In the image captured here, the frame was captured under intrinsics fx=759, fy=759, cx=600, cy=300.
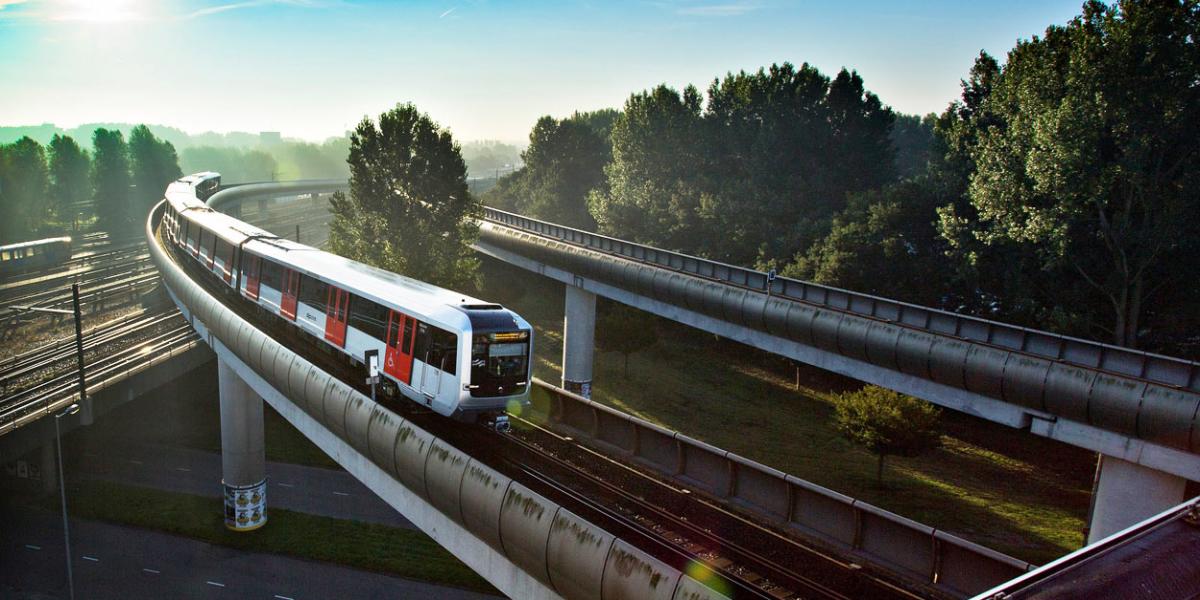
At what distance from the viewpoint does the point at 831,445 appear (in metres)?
37.0

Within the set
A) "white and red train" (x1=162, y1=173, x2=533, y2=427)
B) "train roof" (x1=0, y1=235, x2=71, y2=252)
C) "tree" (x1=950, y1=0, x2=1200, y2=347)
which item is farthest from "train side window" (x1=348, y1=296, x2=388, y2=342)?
"train roof" (x1=0, y1=235, x2=71, y2=252)

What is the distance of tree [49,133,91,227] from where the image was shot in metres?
98.8

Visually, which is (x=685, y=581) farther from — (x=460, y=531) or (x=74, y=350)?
(x=74, y=350)

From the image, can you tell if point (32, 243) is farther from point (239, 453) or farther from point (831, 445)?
point (831, 445)

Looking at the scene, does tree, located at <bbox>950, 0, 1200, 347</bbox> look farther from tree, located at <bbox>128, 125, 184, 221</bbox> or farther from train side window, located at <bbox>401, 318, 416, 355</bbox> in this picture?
tree, located at <bbox>128, 125, 184, 221</bbox>

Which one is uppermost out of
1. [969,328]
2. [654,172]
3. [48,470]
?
[654,172]

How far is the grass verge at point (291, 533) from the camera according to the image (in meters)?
28.5

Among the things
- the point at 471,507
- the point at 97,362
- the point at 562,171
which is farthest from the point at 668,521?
the point at 562,171

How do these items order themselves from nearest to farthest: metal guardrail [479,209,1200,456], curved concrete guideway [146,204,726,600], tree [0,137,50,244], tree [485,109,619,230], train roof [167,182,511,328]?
curved concrete guideway [146,204,726,600] < metal guardrail [479,209,1200,456] < train roof [167,182,511,328] < tree [485,109,619,230] < tree [0,137,50,244]

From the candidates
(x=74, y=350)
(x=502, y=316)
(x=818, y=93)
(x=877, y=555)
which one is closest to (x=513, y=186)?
(x=818, y=93)

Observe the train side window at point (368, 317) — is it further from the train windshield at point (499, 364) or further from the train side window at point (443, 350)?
the train windshield at point (499, 364)

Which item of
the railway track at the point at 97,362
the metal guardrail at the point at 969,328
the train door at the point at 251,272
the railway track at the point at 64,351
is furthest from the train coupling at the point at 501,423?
the railway track at the point at 64,351

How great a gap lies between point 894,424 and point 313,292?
20.9m

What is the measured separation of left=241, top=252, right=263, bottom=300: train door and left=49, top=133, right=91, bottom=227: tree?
88.3 m
